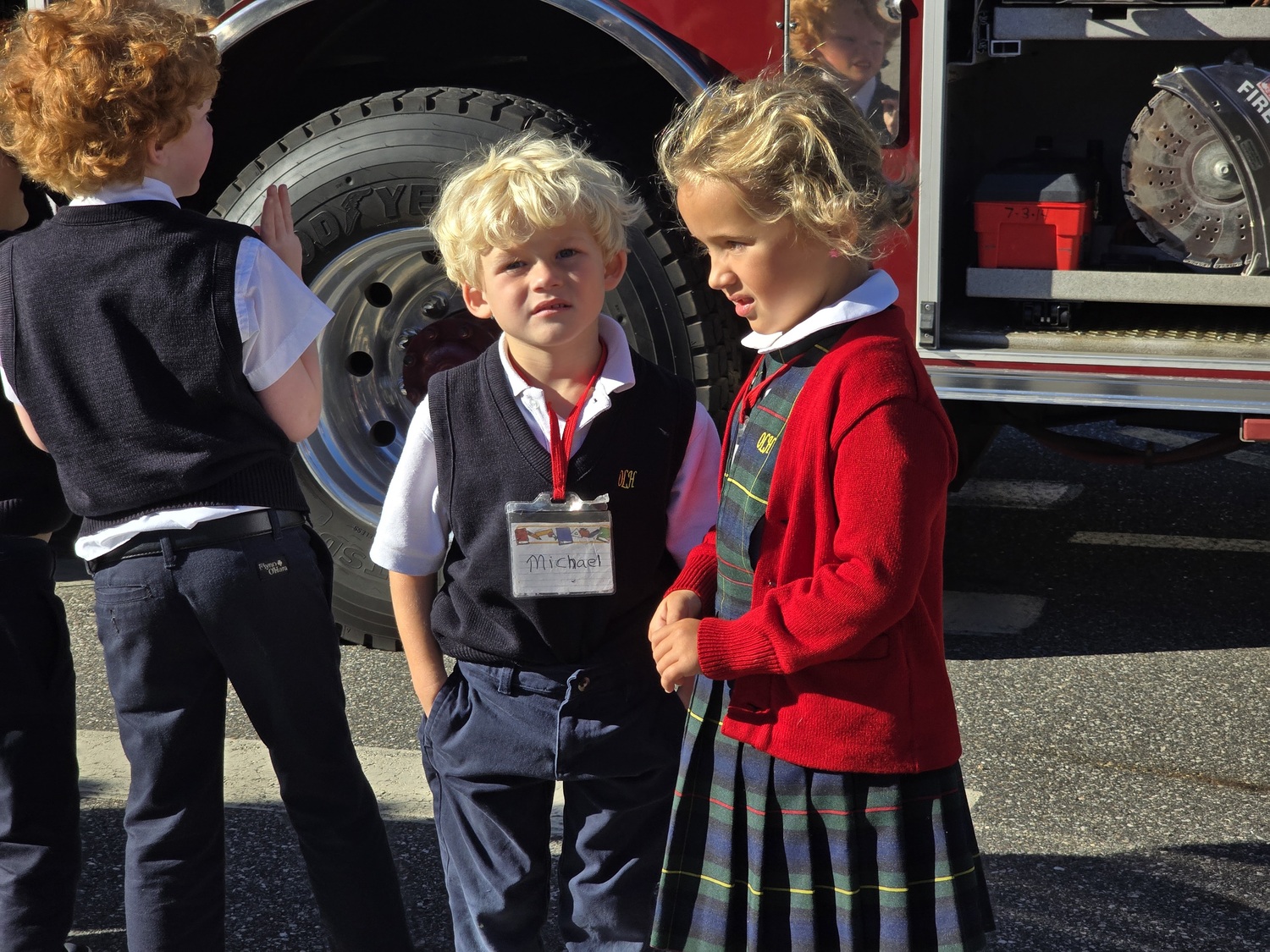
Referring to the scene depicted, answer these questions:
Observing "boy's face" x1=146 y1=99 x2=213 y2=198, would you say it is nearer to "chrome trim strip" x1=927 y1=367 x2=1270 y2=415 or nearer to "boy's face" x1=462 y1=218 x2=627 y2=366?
"boy's face" x1=462 y1=218 x2=627 y2=366

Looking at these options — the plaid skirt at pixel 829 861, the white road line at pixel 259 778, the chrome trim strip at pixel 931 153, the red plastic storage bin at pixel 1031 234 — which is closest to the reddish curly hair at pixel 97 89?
the plaid skirt at pixel 829 861

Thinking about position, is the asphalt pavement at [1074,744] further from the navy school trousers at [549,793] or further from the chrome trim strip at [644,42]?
the chrome trim strip at [644,42]

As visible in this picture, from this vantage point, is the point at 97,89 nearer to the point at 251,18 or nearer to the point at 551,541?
the point at 551,541

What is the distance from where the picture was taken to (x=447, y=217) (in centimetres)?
184

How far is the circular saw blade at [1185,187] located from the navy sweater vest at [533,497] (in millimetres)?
1890

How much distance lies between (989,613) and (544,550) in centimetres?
219

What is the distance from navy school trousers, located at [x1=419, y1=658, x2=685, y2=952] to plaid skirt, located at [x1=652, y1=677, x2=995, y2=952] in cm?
18

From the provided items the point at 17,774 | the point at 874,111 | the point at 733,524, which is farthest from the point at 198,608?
Result: the point at 874,111

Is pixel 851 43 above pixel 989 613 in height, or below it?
above

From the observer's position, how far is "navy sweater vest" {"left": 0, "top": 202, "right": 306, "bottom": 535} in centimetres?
180

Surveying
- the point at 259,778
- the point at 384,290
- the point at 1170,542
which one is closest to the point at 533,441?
the point at 259,778

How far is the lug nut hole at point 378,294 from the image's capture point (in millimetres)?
3516

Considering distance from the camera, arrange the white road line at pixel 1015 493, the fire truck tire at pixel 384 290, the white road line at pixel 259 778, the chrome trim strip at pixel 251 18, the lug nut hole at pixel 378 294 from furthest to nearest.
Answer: the white road line at pixel 1015 493, the lug nut hole at pixel 378 294, the chrome trim strip at pixel 251 18, the fire truck tire at pixel 384 290, the white road line at pixel 259 778

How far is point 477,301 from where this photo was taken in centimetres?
189
